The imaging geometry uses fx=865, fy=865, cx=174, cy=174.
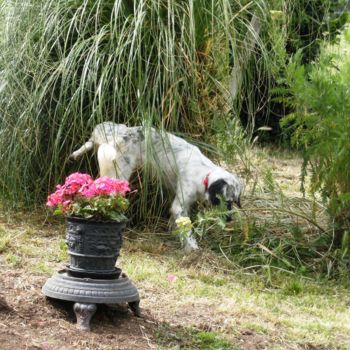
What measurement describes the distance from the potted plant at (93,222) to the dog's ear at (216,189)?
→ 1.75 m

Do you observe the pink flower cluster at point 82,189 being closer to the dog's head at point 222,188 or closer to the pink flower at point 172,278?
the pink flower at point 172,278

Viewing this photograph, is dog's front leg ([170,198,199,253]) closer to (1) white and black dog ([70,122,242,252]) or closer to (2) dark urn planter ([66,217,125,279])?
(1) white and black dog ([70,122,242,252])

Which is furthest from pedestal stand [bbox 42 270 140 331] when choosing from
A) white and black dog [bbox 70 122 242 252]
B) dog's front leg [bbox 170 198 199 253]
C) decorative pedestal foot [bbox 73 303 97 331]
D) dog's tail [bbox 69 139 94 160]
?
dog's tail [bbox 69 139 94 160]

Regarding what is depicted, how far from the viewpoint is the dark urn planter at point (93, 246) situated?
3930 mm

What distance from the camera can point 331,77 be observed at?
5645 mm

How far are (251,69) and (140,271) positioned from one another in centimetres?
222

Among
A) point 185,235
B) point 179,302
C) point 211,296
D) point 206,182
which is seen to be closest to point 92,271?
point 179,302

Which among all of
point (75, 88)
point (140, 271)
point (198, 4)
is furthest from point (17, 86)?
point (140, 271)

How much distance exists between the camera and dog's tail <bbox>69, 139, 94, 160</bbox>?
5.95 meters

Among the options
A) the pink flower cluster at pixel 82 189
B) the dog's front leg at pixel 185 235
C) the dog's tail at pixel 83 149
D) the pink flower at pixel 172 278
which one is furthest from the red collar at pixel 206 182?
the pink flower cluster at pixel 82 189

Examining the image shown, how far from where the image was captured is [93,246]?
3926mm

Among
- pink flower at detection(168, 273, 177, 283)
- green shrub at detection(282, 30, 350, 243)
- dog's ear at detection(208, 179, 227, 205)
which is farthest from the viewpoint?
dog's ear at detection(208, 179, 227, 205)

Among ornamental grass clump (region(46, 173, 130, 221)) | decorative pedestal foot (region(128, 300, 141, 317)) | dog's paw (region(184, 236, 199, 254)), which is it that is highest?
ornamental grass clump (region(46, 173, 130, 221))

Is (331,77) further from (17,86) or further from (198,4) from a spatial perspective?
(17,86)
